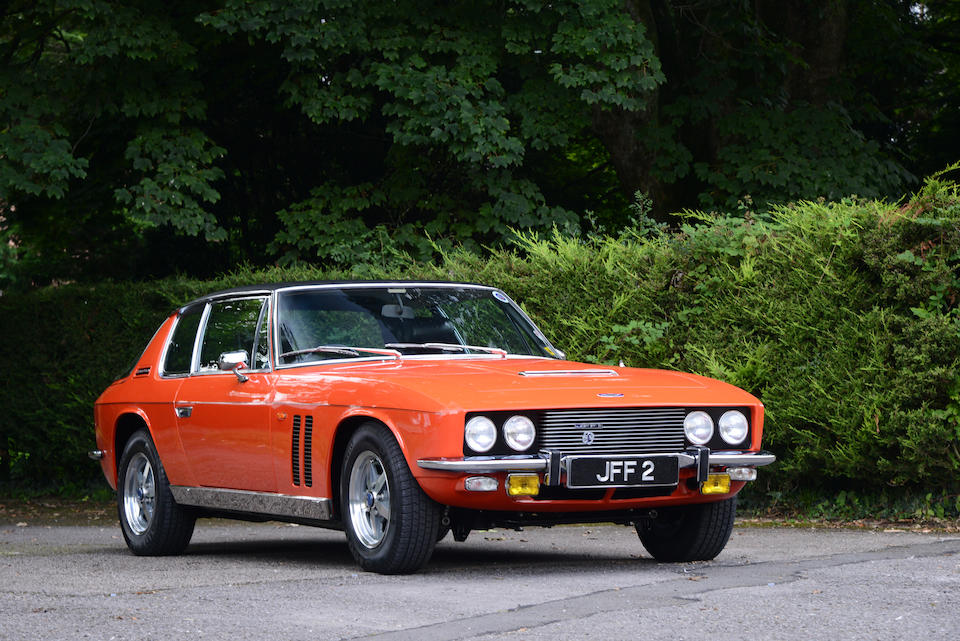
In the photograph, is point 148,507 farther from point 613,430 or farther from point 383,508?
point 613,430

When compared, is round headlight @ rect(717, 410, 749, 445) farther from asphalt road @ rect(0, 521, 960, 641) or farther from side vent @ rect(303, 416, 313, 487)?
side vent @ rect(303, 416, 313, 487)

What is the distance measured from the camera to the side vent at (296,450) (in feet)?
26.1

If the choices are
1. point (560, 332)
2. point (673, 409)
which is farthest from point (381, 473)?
point (560, 332)

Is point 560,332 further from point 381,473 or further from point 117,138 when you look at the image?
point 117,138

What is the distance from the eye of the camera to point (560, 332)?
1230 centimetres

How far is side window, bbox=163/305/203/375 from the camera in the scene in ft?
31.6

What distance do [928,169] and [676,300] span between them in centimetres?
1465

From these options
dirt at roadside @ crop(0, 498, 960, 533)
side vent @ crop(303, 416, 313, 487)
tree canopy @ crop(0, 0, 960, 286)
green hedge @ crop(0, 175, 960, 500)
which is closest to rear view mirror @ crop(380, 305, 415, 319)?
side vent @ crop(303, 416, 313, 487)

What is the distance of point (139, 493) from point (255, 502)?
173 cm

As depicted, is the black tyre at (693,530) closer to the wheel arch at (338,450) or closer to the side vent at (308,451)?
the wheel arch at (338,450)

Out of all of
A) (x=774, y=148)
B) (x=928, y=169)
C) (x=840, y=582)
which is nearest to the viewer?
(x=840, y=582)

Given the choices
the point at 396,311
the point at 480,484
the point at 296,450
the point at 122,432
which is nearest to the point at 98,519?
the point at 122,432

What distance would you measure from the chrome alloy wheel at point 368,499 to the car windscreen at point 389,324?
41.0 inches

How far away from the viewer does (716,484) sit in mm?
7527
